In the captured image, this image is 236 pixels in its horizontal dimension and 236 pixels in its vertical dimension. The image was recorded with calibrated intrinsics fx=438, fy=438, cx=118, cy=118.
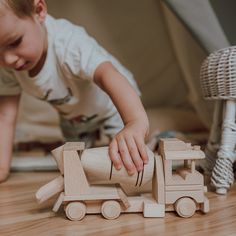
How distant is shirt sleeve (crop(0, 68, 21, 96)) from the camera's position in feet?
3.54

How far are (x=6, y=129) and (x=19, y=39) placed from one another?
0.97 feet

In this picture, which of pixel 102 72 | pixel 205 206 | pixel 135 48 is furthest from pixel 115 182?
pixel 135 48

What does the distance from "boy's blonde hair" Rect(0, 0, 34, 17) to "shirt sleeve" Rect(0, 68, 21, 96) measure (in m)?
0.24

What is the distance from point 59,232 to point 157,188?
163mm

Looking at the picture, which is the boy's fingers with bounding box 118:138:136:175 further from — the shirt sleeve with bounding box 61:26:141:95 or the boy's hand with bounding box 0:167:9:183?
the boy's hand with bounding box 0:167:9:183

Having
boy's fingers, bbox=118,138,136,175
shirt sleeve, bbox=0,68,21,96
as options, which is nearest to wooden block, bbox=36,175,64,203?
boy's fingers, bbox=118,138,136,175

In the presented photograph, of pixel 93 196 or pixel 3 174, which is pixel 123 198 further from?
pixel 3 174

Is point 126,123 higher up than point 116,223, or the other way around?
point 126,123

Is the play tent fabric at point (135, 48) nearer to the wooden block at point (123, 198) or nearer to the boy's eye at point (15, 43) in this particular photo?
the boy's eye at point (15, 43)

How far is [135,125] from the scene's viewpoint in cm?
74

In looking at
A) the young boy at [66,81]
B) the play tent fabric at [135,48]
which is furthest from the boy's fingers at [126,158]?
the play tent fabric at [135,48]

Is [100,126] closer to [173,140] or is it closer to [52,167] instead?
[52,167]

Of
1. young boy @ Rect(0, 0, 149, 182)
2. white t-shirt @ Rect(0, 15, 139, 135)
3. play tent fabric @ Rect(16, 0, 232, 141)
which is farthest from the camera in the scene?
play tent fabric @ Rect(16, 0, 232, 141)

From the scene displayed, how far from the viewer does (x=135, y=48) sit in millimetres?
1714
